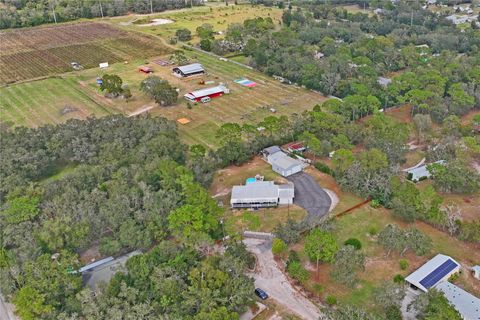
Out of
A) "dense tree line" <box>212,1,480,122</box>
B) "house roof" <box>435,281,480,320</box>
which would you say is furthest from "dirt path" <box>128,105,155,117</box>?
"house roof" <box>435,281,480,320</box>

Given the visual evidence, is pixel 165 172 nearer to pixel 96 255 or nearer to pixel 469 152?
pixel 96 255

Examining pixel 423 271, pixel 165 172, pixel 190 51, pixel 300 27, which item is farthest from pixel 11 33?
pixel 423 271

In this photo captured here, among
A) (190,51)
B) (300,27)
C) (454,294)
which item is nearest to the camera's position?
(454,294)

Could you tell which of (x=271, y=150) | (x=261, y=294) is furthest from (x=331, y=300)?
(x=271, y=150)

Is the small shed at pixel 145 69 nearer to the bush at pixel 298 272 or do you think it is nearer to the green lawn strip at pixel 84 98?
the green lawn strip at pixel 84 98

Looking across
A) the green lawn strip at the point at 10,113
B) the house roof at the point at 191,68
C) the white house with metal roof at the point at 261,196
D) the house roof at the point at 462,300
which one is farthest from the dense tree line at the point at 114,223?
the house roof at the point at 191,68

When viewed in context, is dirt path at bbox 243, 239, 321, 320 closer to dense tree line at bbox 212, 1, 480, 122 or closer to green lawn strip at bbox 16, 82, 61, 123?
dense tree line at bbox 212, 1, 480, 122
